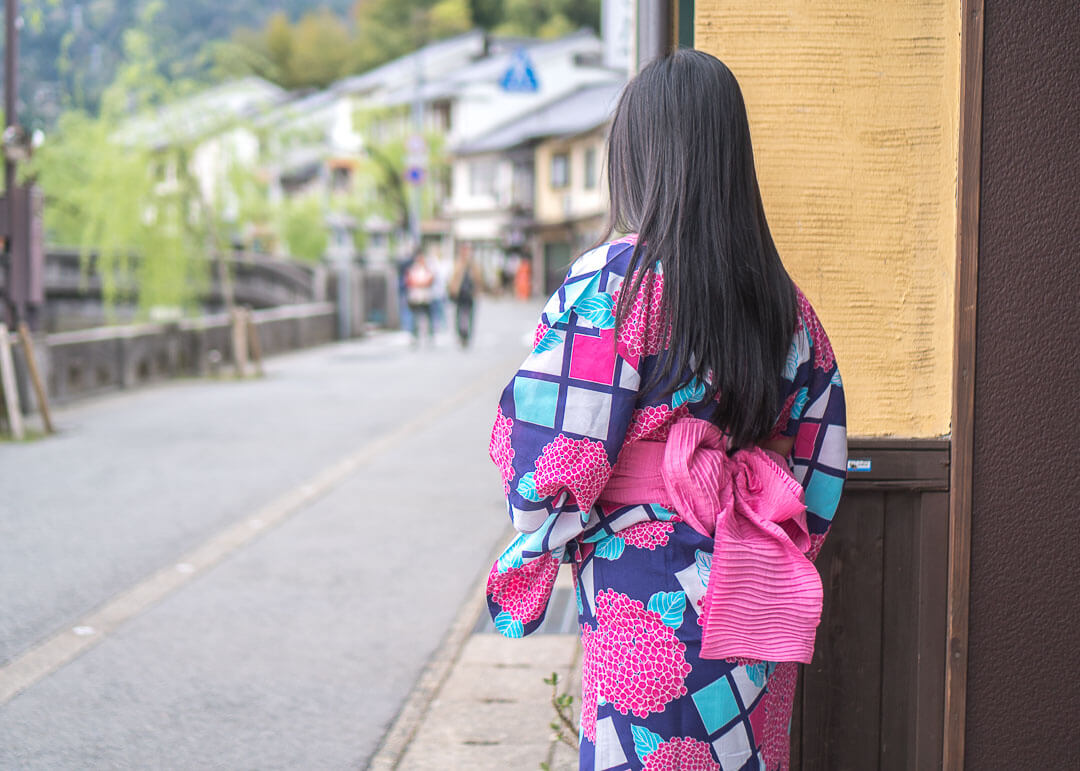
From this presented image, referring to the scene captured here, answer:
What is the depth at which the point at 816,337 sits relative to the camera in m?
2.08

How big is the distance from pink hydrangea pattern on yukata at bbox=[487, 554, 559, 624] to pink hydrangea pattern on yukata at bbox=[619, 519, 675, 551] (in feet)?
0.51

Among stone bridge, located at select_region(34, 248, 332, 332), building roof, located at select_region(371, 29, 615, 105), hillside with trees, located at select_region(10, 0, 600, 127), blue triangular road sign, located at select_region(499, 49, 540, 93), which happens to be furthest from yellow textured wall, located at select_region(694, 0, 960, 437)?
building roof, located at select_region(371, 29, 615, 105)

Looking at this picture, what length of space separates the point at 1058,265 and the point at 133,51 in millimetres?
15502

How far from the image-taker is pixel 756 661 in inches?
76.2

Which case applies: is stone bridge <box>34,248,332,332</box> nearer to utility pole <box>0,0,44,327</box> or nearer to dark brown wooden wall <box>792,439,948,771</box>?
utility pole <box>0,0,44,327</box>

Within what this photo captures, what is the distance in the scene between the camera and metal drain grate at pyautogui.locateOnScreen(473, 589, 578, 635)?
487 centimetres

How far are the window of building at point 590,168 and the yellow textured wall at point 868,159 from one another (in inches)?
1586

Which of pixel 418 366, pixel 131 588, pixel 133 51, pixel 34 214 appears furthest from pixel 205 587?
pixel 133 51

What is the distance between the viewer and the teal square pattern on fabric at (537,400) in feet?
6.15

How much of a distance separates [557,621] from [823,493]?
10.0 feet

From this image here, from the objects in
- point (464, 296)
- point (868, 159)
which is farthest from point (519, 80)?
point (868, 159)

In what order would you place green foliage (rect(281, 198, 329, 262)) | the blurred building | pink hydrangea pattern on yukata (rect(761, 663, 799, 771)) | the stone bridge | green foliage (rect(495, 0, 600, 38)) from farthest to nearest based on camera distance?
green foliage (rect(495, 0, 600, 38)) → the blurred building → green foliage (rect(281, 198, 329, 262)) → the stone bridge → pink hydrangea pattern on yukata (rect(761, 663, 799, 771))

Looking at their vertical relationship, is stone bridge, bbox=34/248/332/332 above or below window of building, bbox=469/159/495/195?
below

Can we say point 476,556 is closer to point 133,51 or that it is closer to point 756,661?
point 756,661
